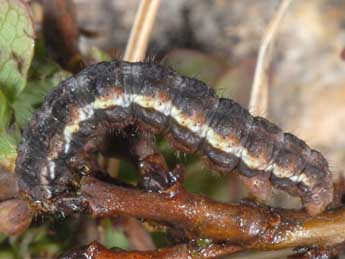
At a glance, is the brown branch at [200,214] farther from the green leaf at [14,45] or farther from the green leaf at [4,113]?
the green leaf at [14,45]

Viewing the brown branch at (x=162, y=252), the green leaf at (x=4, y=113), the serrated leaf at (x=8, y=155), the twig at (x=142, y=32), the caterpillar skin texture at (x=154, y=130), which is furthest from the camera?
the twig at (x=142, y=32)

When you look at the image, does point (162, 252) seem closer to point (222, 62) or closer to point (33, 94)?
point (33, 94)

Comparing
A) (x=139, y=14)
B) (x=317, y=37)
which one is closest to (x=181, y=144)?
(x=139, y=14)

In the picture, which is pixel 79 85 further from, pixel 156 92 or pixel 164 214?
pixel 164 214

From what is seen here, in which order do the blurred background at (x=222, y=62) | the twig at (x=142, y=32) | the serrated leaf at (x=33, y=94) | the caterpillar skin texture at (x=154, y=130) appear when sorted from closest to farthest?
the caterpillar skin texture at (x=154, y=130) → the serrated leaf at (x=33, y=94) → the blurred background at (x=222, y=62) → the twig at (x=142, y=32)

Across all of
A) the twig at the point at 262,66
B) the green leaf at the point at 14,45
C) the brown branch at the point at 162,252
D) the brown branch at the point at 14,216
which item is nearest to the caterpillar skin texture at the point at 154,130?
the brown branch at the point at 14,216
